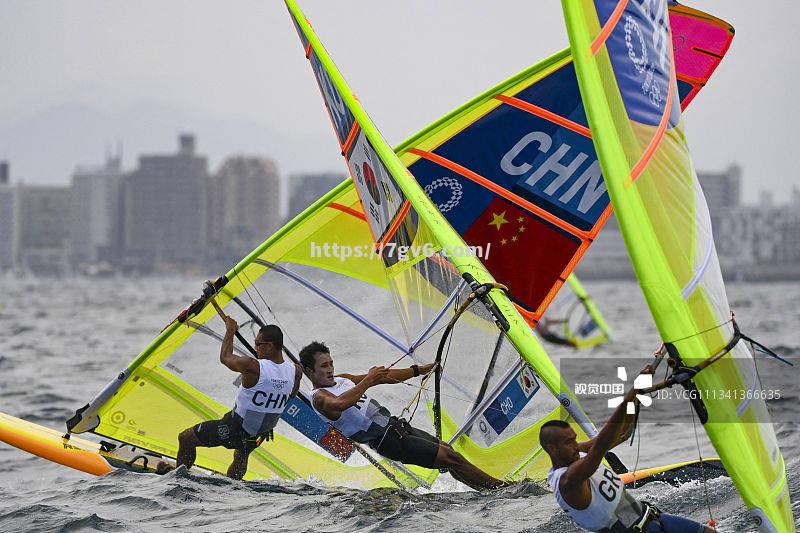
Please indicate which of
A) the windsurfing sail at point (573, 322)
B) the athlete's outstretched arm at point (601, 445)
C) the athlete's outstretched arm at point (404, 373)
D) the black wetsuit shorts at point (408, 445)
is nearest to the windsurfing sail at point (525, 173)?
the athlete's outstretched arm at point (404, 373)

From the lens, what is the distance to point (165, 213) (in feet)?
525

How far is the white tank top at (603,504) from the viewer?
4855 millimetres

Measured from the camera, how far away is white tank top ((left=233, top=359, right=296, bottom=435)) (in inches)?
292

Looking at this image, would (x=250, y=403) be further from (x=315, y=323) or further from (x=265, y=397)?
(x=315, y=323)

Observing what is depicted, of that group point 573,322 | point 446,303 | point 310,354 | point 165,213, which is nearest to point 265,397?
point 310,354

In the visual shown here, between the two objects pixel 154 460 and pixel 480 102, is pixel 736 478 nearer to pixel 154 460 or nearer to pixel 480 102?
pixel 480 102

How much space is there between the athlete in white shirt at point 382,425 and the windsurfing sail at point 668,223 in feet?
8.09

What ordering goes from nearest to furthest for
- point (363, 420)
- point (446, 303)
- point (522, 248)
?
point (446, 303) < point (363, 420) < point (522, 248)

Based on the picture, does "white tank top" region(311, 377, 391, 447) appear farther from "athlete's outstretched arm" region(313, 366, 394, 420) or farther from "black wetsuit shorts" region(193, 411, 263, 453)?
"black wetsuit shorts" region(193, 411, 263, 453)

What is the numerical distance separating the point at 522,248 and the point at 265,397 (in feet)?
7.81

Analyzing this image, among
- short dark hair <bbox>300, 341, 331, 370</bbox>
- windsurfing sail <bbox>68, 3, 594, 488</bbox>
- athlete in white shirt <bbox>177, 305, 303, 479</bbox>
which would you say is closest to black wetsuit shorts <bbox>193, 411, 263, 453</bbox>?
athlete in white shirt <bbox>177, 305, 303, 479</bbox>

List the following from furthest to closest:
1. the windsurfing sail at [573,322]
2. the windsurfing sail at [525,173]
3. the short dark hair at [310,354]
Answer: the windsurfing sail at [573,322], the windsurfing sail at [525,173], the short dark hair at [310,354]

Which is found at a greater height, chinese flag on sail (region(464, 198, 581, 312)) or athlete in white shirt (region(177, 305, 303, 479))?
chinese flag on sail (region(464, 198, 581, 312))

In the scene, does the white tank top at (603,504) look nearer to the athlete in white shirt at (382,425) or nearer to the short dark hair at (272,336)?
the athlete in white shirt at (382,425)
